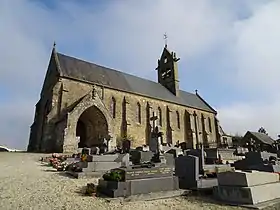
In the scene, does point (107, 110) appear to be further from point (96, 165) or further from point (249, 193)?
point (249, 193)

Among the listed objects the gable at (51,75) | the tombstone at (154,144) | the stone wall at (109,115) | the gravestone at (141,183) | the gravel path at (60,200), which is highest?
the gable at (51,75)

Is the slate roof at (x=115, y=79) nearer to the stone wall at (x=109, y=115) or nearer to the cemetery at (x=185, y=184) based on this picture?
the stone wall at (x=109, y=115)

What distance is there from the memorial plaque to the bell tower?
30810 millimetres

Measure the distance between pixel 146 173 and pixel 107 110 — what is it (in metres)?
16.3

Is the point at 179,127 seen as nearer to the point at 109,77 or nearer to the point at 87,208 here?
the point at 109,77

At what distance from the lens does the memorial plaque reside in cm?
688

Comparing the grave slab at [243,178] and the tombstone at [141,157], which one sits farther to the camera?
the tombstone at [141,157]

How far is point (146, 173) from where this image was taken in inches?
285

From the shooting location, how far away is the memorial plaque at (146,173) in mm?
6879

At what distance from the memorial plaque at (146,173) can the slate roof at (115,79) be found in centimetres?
1887

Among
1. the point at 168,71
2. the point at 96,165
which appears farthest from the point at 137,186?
the point at 168,71

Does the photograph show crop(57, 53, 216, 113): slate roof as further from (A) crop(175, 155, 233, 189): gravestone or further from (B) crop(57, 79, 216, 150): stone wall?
(A) crop(175, 155, 233, 189): gravestone

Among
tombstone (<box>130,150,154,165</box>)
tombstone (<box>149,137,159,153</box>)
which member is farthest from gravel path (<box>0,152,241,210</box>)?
tombstone (<box>149,137,159,153</box>)

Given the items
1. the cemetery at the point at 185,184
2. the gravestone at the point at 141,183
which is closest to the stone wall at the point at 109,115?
the cemetery at the point at 185,184
